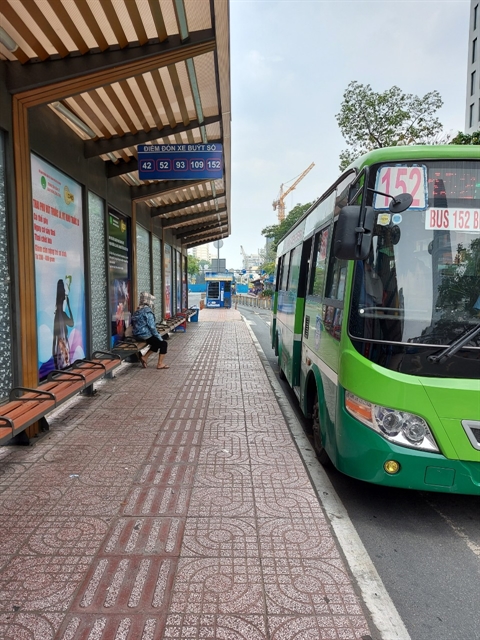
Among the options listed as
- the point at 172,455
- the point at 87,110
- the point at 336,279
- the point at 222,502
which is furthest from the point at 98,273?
the point at 222,502

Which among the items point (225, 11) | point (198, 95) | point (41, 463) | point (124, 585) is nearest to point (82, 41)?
point (225, 11)

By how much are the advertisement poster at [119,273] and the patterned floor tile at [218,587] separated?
6.55m

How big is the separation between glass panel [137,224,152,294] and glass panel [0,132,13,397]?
261 inches

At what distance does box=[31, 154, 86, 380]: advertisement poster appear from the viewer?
559 centimetres

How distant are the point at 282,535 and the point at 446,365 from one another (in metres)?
1.66

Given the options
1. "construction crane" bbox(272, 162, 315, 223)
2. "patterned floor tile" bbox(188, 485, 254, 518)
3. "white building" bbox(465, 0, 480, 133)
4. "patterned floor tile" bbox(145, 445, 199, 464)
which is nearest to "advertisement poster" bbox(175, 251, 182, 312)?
"patterned floor tile" bbox(145, 445, 199, 464)

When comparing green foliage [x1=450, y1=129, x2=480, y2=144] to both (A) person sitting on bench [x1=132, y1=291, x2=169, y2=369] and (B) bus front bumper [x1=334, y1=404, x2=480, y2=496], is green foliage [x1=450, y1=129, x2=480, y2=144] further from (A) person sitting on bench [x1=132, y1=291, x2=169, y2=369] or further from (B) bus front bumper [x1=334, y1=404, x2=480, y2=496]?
(B) bus front bumper [x1=334, y1=404, x2=480, y2=496]

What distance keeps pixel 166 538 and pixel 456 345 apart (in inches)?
94.9

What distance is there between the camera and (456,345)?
3.08 metres

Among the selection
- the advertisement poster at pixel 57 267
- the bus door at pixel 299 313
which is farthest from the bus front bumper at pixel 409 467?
the advertisement poster at pixel 57 267

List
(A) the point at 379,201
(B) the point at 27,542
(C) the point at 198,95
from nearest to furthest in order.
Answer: (B) the point at 27,542, (A) the point at 379,201, (C) the point at 198,95

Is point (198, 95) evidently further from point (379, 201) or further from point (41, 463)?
point (41, 463)

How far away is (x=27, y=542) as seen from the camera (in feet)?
9.89

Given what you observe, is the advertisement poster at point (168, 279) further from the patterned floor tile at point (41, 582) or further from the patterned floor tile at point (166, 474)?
the patterned floor tile at point (41, 582)
